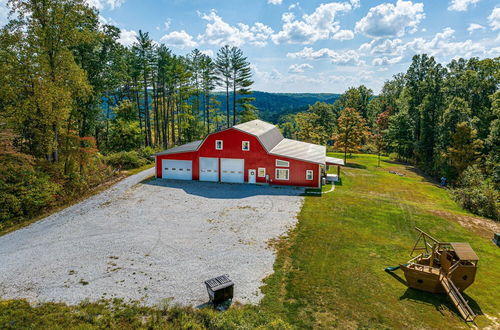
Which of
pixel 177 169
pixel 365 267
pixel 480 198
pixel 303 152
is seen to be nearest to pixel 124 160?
pixel 177 169

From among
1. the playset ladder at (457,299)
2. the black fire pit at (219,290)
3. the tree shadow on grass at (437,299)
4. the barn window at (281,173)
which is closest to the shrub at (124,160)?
the barn window at (281,173)

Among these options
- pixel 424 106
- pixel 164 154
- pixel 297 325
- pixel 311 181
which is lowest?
pixel 297 325

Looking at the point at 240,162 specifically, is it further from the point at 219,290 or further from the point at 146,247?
the point at 219,290

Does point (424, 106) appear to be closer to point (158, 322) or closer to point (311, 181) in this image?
point (311, 181)

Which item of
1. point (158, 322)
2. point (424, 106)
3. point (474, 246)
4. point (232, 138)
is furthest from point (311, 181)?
point (424, 106)

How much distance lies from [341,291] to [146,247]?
900cm

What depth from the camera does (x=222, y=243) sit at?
14.2m

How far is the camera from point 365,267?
1230cm

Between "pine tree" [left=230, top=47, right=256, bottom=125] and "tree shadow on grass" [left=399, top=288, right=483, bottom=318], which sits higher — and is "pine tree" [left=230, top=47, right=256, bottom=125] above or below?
above

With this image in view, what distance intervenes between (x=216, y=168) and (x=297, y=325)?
711 inches

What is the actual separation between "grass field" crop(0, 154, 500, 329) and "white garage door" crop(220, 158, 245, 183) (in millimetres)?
7610

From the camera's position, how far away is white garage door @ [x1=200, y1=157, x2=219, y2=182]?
83.9 ft

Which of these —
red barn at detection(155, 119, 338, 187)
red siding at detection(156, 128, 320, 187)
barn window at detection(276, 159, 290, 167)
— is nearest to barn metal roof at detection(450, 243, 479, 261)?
red barn at detection(155, 119, 338, 187)

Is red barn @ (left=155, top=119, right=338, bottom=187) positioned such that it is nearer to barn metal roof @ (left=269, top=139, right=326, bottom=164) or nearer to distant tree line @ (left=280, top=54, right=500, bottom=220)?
barn metal roof @ (left=269, top=139, right=326, bottom=164)
